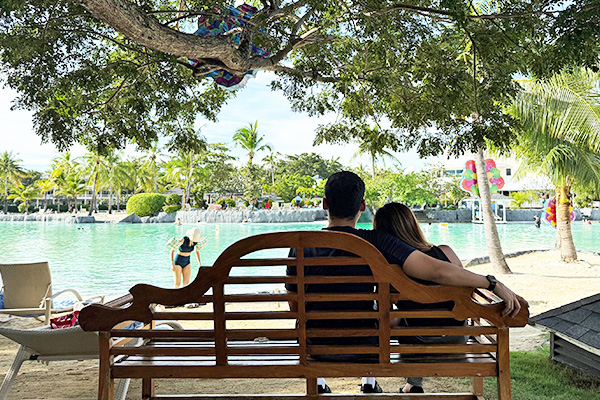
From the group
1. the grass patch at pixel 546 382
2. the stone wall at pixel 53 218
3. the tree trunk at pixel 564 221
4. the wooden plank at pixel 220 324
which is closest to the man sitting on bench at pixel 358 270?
the wooden plank at pixel 220 324

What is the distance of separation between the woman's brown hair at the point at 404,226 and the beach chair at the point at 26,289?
467cm

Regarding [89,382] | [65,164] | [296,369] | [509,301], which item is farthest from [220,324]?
[65,164]

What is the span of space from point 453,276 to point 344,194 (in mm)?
603

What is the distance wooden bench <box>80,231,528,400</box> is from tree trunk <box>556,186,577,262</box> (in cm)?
1165

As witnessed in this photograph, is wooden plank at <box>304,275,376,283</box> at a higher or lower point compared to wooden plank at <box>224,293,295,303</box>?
higher

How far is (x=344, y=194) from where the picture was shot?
2.17 meters

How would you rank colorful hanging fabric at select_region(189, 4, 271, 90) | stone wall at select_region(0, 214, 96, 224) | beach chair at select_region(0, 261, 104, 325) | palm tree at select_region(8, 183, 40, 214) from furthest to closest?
palm tree at select_region(8, 183, 40, 214)
stone wall at select_region(0, 214, 96, 224)
beach chair at select_region(0, 261, 104, 325)
colorful hanging fabric at select_region(189, 4, 271, 90)

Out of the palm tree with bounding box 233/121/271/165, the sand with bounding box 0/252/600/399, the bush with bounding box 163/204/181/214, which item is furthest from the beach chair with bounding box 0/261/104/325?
the palm tree with bounding box 233/121/271/165

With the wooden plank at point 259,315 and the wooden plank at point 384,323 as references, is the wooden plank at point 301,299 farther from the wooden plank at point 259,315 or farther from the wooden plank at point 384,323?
the wooden plank at point 384,323

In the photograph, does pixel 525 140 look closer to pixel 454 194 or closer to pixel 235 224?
pixel 235 224

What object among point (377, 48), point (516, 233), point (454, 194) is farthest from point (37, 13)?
point (454, 194)

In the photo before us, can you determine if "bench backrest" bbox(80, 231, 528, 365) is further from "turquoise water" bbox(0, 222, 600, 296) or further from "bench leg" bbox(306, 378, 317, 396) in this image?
"turquoise water" bbox(0, 222, 600, 296)

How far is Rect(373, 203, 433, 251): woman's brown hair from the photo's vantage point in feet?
7.50

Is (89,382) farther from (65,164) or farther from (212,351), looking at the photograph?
(65,164)
